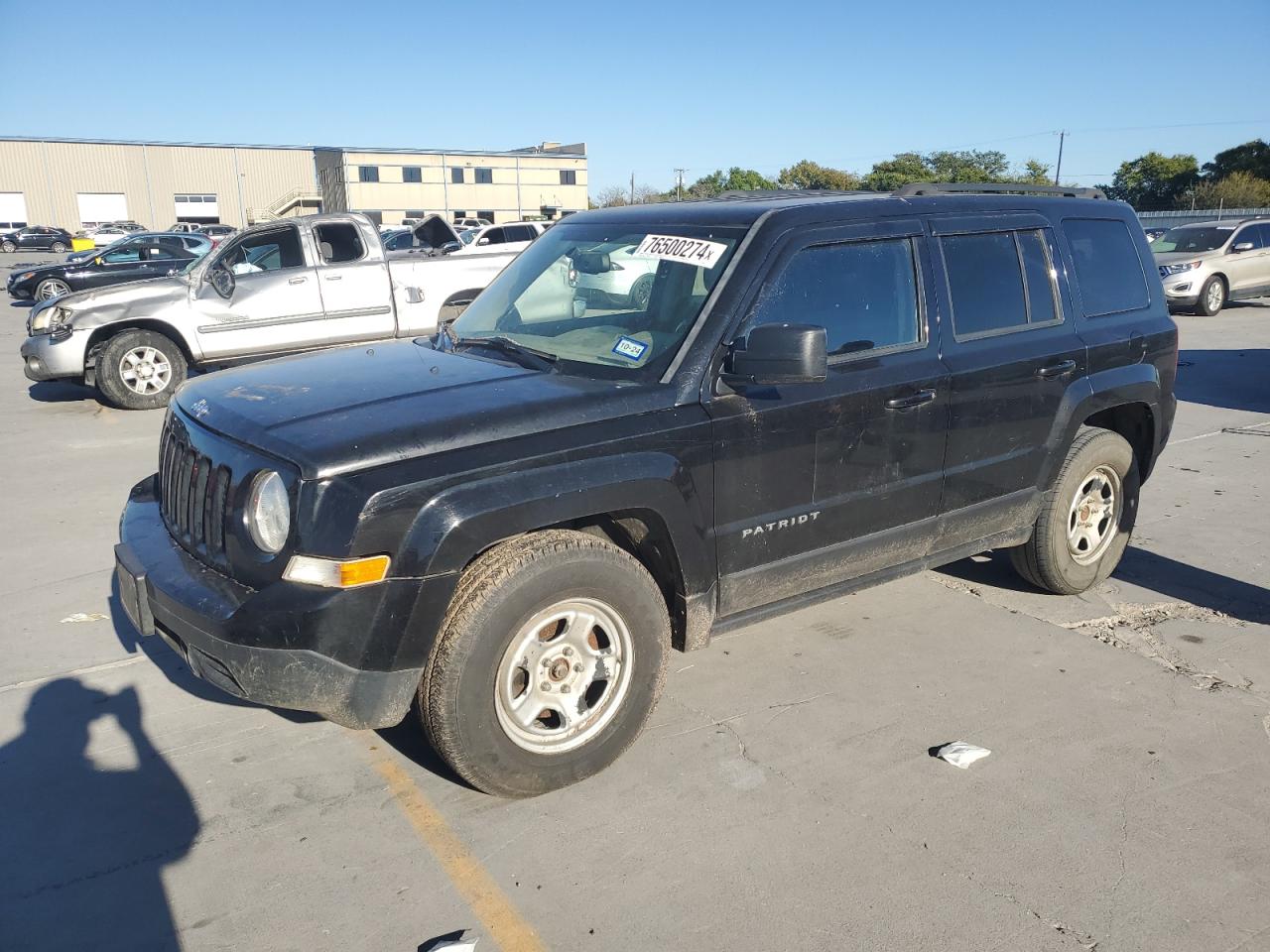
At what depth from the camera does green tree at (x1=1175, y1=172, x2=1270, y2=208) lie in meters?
44.9

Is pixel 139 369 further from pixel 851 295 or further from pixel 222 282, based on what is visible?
pixel 851 295

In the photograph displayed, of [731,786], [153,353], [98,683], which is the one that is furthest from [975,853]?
[153,353]

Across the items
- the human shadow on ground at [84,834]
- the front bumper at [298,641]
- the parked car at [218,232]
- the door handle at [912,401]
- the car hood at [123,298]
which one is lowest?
the human shadow on ground at [84,834]

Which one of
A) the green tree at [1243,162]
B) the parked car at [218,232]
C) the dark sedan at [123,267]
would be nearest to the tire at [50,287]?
the dark sedan at [123,267]

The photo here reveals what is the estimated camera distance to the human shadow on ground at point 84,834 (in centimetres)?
276

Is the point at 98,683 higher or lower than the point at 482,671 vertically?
lower

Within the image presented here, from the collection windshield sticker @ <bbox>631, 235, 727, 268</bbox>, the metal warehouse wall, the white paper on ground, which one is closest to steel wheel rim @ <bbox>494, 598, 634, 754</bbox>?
the white paper on ground

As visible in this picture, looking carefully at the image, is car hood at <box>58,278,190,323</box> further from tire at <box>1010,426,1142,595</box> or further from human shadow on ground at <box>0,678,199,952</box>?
tire at <box>1010,426,1142,595</box>

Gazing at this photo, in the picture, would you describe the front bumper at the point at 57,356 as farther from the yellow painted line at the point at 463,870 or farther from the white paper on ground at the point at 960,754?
the white paper on ground at the point at 960,754

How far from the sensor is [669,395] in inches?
136

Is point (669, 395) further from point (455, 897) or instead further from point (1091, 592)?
point (1091, 592)

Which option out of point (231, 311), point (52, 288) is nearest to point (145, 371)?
point (231, 311)

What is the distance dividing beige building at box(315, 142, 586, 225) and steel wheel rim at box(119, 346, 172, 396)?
6187cm

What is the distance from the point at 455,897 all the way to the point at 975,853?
1.59 metres
